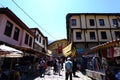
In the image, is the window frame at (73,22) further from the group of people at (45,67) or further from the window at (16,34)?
the window at (16,34)

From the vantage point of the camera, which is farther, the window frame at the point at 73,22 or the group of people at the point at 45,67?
the window frame at the point at 73,22

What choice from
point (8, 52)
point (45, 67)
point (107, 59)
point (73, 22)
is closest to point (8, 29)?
point (45, 67)

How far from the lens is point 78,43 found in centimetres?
Result: 2559

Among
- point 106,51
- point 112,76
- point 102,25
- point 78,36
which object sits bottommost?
point 112,76

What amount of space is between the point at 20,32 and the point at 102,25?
56.6 feet

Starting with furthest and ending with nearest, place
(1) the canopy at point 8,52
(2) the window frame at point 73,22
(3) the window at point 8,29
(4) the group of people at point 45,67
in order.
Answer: (2) the window frame at point 73,22, (4) the group of people at point 45,67, (3) the window at point 8,29, (1) the canopy at point 8,52

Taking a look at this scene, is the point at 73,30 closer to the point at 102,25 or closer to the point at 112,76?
the point at 102,25

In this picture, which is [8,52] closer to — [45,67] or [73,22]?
[45,67]

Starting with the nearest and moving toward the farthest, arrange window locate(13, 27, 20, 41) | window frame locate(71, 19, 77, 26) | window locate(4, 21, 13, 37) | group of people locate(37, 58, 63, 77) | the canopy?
the canopy, window locate(4, 21, 13, 37), group of people locate(37, 58, 63, 77), window locate(13, 27, 20, 41), window frame locate(71, 19, 77, 26)

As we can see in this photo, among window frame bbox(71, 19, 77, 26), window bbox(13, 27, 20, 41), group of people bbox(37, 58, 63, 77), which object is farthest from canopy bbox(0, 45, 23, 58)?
window frame bbox(71, 19, 77, 26)

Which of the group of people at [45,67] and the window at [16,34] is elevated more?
the window at [16,34]

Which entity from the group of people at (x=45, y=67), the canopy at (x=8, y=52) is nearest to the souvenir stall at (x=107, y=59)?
the canopy at (x=8, y=52)

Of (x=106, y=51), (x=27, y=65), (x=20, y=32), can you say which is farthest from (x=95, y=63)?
(x=20, y=32)

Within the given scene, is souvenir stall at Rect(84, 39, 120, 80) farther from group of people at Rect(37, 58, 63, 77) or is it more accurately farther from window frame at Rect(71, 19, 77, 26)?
window frame at Rect(71, 19, 77, 26)
